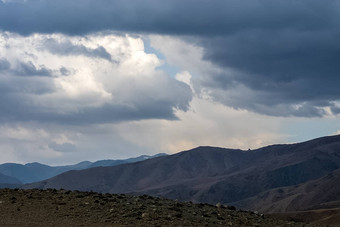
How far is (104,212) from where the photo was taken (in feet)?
98.6

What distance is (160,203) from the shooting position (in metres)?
34.0

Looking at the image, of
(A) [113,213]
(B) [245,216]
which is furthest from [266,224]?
(A) [113,213]

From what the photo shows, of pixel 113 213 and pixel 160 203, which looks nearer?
pixel 113 213

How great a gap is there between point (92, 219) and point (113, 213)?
5.25 feet

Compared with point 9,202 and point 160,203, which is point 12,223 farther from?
point 160,203

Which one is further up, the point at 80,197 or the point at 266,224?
the point at 80,197

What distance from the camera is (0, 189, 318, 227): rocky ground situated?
28.5 metres

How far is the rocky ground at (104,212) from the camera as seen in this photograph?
28.5 metres

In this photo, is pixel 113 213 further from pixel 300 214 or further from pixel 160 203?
pixel 300 214

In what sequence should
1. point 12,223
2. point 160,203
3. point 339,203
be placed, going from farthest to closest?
1. point 339,203
2. point 160,203
3. point 12,223

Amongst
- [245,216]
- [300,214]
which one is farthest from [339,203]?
[245,216]

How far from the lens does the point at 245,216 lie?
109 ft

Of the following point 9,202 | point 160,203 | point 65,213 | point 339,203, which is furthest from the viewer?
point 339,203

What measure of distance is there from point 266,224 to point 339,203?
170 meters
